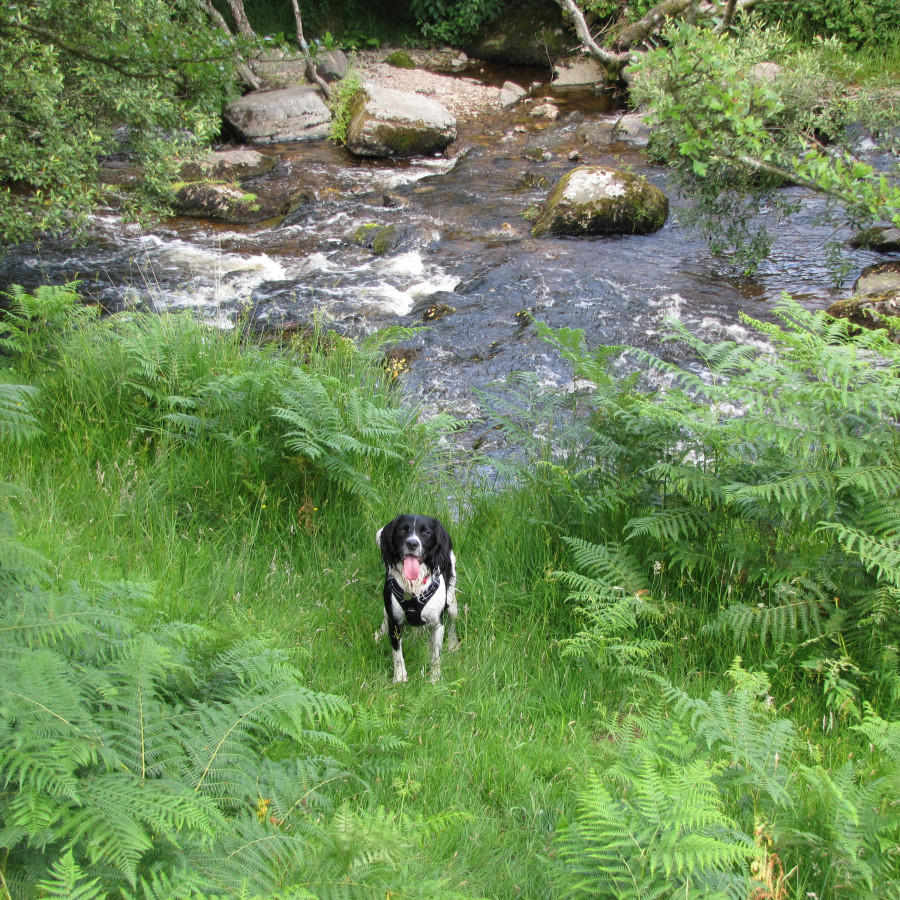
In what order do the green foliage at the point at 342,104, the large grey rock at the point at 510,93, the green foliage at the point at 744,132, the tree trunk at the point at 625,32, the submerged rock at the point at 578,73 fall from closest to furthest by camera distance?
the green foliage at the point at 744,132
the green foliage at the point at 342,104
the tree trunk at the point at 625,32
the large grey rock at the point at 510,93
the submerged rock at the point at 578,73

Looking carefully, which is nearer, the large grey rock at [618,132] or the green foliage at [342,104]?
the large grey rock at [618,132]

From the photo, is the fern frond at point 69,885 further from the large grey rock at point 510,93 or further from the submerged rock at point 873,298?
the large grey rock at point 510,93

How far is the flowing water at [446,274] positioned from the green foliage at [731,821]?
16.1 feet

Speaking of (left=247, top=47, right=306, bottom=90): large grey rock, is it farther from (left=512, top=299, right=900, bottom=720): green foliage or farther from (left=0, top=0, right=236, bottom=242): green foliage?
(left=512, top=299, right=900, bottom=720): green foliage

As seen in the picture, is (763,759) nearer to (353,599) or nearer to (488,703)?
(488,703)

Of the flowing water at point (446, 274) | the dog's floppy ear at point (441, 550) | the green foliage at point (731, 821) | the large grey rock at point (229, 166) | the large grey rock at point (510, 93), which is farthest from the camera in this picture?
the large grey rock at point (510, 93)

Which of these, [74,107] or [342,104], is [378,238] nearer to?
[74,107]

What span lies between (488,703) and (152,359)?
3.34 meters

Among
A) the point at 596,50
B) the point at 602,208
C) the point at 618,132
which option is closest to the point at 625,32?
the point at 596,50

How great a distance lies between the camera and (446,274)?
10234 millimetres

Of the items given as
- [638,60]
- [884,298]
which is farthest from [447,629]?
[884,298]

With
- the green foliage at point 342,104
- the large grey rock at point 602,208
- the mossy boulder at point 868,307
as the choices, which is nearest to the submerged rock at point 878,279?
the mossy boulder at point 868,307

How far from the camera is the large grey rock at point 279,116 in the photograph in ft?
51.7

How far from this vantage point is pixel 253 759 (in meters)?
2.31
